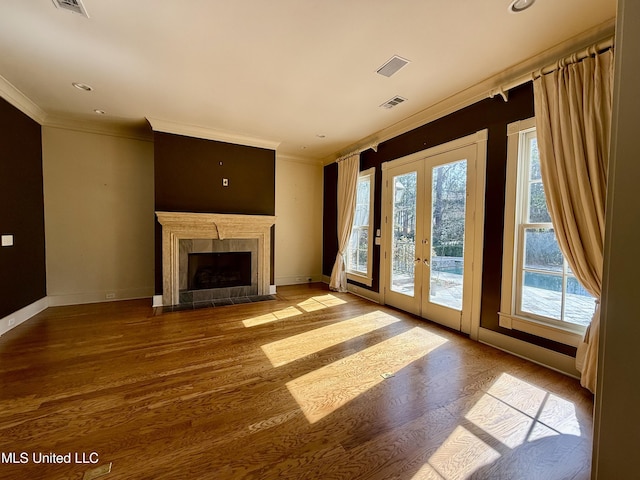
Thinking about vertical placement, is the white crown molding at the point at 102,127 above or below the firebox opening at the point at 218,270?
above

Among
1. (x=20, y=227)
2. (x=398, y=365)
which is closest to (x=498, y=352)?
(x=398, y=365)

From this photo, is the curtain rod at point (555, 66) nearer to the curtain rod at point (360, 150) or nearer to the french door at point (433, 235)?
the french door at point (433, 235)

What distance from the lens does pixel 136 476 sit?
1351mm

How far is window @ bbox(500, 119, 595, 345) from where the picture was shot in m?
2.42

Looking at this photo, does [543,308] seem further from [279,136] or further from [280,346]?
[279,136]

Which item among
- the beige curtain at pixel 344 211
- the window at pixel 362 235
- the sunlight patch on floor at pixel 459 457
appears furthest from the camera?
the beige curtain at pixel 344 211

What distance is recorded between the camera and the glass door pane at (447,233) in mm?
3312

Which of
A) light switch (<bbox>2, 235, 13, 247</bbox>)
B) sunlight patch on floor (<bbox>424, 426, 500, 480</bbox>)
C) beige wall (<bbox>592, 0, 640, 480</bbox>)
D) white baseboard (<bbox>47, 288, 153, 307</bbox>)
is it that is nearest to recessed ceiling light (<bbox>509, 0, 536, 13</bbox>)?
beige wall (<bbox>592, 0, 640, 480</bbox>)

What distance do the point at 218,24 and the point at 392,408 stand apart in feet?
10.7

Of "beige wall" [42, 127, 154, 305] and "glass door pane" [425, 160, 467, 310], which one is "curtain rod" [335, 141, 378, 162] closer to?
"glass door pane" [425, 160, 467, 310]

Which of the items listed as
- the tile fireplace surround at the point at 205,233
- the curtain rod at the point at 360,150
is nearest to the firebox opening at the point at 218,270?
the tile fireplace surround at the point at 205,233

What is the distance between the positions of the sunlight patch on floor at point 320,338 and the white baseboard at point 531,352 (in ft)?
3.68

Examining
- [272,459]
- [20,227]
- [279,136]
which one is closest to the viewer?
[272,459]

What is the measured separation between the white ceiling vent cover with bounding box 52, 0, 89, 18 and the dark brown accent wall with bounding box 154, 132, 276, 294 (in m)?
2.31
